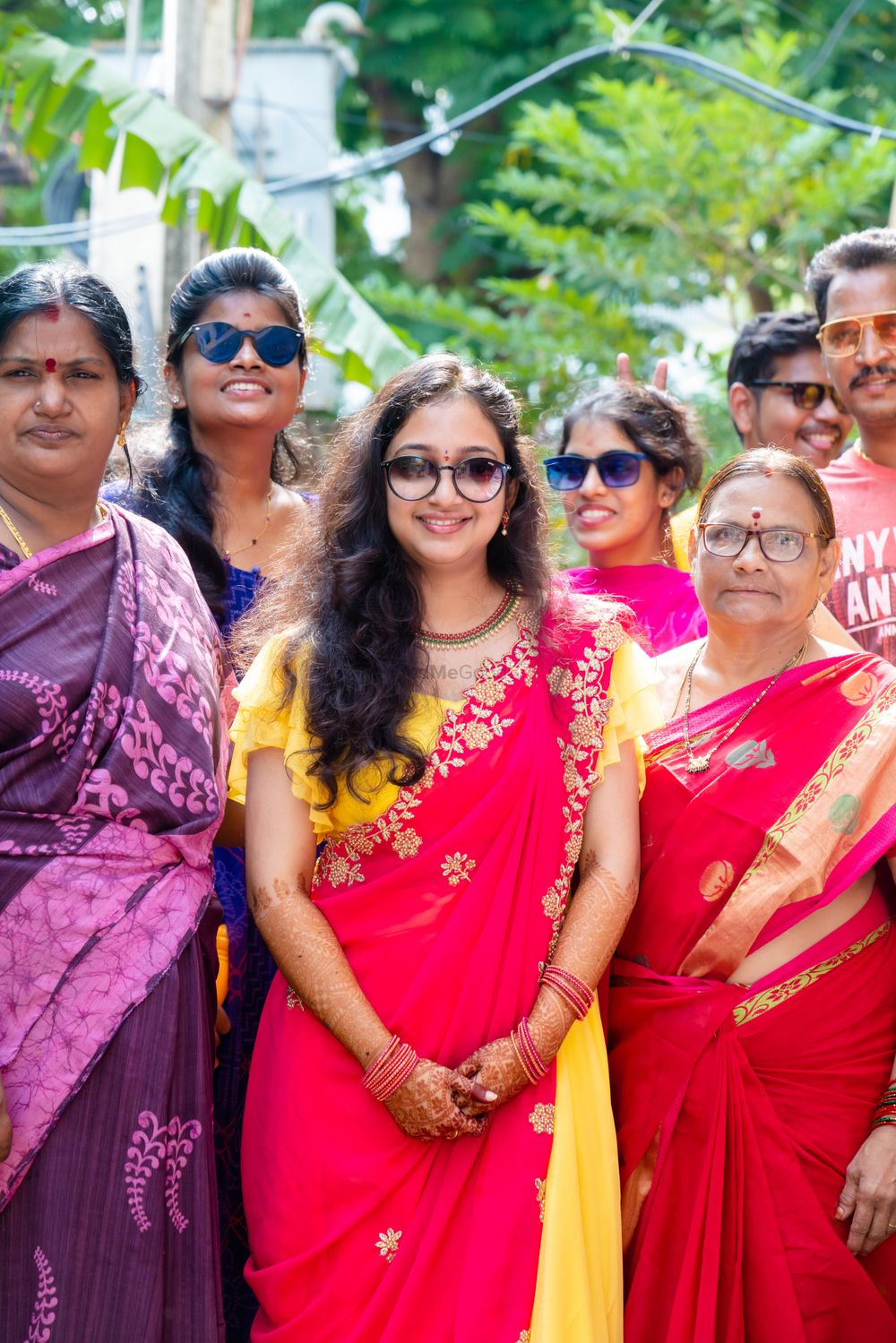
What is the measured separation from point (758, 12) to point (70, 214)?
17.1ft

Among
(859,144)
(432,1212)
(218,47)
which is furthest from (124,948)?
(859,144)

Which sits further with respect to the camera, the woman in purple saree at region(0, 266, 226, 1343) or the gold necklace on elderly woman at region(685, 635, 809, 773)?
the gold necklace on elderly woman at region(685, 635, 809, 773)

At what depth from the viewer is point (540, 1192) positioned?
8.64ft

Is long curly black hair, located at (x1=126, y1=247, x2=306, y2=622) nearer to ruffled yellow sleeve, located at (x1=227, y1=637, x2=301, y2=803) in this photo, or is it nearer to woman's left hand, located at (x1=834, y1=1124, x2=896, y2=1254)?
ruffled yellow sleeve, located at (x1=227, y1=637, x2=301, y2=803)

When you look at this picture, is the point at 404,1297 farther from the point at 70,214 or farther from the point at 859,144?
the point at 70,214

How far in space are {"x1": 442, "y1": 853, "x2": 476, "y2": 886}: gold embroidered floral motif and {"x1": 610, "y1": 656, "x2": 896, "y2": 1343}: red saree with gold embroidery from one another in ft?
1.50

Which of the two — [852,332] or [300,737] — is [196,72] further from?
[300,737]

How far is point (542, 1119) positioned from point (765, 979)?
56 centimetres

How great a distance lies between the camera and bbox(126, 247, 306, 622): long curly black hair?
354 centimetres

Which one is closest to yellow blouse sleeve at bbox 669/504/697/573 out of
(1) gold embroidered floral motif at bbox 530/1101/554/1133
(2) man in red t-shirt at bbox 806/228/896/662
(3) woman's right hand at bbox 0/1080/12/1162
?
(2) man in red t-shirt at bbox 806/228/896/662

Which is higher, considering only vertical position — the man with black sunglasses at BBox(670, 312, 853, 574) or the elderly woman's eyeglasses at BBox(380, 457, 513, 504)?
the man with black sunglasses at BBox(670, 312, 853, 574)

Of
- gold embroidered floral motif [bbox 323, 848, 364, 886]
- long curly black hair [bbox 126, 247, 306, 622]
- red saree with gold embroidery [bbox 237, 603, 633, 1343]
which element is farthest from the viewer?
long curly black hair [bbox 126, 247, 306, 622]

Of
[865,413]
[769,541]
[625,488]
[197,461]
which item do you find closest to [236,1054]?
[197,461]

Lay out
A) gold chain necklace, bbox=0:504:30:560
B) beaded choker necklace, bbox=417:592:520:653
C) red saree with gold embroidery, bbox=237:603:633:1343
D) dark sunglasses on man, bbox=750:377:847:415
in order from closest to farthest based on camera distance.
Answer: red saree with gold embroidery, bbox=237:603:633:1343 < gold chain necklace, bbox=0:504:30:560 < beaded choker necklace, bbox=417:592:520:653 < dark sunglasses on man, bbox=750:377:847:415
